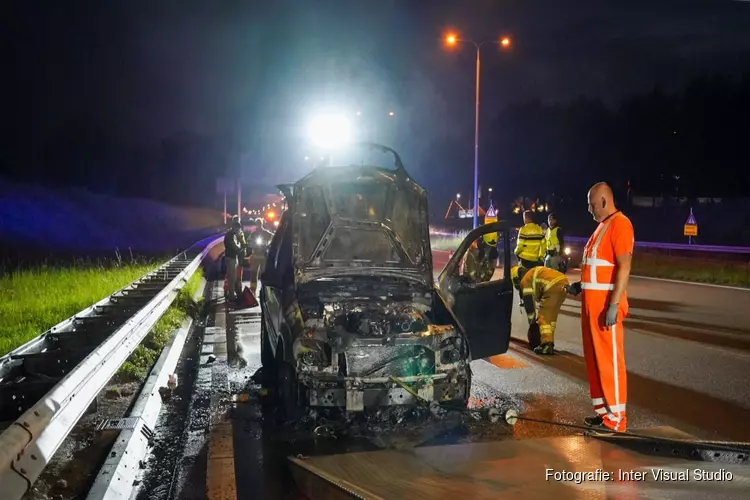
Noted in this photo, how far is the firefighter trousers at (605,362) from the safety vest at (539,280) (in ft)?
10.7

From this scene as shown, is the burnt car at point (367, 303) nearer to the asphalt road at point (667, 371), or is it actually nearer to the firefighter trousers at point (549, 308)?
the asphalt road at point (667, 371)

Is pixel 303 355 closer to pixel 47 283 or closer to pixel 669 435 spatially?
pixel 669 435

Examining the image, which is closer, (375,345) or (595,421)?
(595,421)

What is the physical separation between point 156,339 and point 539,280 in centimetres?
515

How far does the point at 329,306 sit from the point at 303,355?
2.36 feet

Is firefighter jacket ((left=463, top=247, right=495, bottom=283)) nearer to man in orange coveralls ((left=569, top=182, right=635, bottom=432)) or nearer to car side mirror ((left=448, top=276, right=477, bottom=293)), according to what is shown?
car side mirror ((left=448, top=276, right=477, bottom=293))

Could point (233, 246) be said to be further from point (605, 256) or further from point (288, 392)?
point (605, 256)

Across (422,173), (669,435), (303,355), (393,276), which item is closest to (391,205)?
(393,276)

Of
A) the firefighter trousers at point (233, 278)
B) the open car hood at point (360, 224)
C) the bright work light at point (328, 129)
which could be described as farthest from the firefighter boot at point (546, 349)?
the bright work light at point (328, 129)

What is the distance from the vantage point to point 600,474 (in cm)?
390

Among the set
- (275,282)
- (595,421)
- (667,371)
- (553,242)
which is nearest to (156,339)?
(275,282)

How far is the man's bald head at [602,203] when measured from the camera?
546 cm

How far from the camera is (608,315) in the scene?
16.9 feet

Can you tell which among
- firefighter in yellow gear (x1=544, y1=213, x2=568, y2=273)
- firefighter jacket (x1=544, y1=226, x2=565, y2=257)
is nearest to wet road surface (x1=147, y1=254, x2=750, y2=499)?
firefighter in yellow gear (x1=544, y1=213, x2=568, y2=273)
